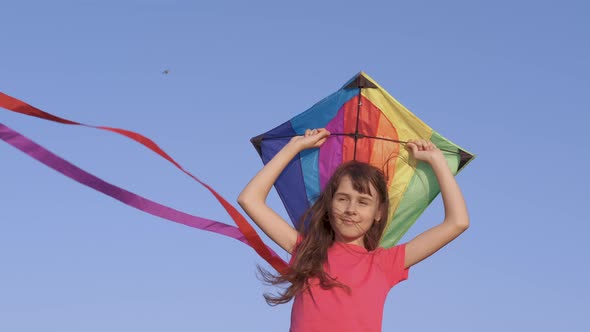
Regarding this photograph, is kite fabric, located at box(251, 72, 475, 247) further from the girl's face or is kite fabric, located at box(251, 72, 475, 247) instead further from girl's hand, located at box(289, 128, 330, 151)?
the girl's face

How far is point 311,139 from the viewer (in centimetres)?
646

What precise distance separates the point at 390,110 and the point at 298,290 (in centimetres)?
167

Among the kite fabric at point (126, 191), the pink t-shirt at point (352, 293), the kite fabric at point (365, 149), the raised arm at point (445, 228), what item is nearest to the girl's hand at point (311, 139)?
the kite fabric at point (365, 149)

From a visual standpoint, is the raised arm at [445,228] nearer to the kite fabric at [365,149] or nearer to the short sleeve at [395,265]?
the short sleeve at [395,265]

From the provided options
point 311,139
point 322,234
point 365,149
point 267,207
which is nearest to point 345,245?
point 322,234

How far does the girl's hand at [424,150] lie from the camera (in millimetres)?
6262

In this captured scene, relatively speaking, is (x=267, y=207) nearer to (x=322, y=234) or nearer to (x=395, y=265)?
(x=322, y=234)

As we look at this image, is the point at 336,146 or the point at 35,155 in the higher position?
the point at 336,146

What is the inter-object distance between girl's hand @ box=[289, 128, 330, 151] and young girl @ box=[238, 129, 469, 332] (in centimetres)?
25

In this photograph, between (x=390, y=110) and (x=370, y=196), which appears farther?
(x=390, y=110)

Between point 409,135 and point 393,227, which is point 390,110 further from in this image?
point 393,227

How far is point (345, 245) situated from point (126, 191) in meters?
1.46

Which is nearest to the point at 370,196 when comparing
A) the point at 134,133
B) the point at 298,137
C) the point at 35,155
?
the point at 298,137

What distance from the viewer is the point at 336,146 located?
6777mm
